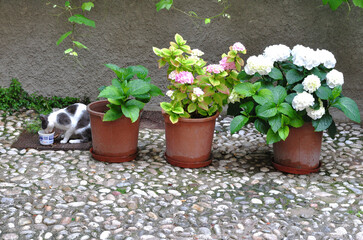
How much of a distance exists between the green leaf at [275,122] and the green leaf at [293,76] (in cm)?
30

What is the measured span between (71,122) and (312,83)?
2140mm

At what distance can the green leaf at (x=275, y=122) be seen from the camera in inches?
141

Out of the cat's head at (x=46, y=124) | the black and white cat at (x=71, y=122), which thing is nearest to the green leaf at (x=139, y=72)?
the black and white cat at (x=71, y=122)

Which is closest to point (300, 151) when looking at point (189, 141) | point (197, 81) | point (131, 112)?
point (189, 141)

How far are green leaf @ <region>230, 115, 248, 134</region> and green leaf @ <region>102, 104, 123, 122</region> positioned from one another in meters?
0.91

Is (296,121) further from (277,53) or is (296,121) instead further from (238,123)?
(277,53)

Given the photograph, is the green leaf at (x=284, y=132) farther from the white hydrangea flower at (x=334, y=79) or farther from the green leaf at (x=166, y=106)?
the green leaf at (x=166, y=106)

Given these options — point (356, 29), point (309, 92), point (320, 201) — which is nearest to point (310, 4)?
point (356, 29)

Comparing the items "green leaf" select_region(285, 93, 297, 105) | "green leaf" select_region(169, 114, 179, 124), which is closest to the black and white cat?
"green leaf" select_region(169, 114, 179, 124)

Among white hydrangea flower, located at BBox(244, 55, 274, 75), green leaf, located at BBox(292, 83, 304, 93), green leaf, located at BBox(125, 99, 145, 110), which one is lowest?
green leaf, located at BBox(125, 99, 145, 110)

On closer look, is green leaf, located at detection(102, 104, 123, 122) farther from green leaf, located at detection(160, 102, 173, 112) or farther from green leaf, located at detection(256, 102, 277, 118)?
green leaf, located at detection(256, 102, 277, 118)

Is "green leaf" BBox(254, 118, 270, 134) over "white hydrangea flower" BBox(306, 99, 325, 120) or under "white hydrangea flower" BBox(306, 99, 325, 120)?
under

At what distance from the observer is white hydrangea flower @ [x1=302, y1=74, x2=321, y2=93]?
3502 millimetres

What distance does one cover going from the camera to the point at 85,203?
3.31 meters
